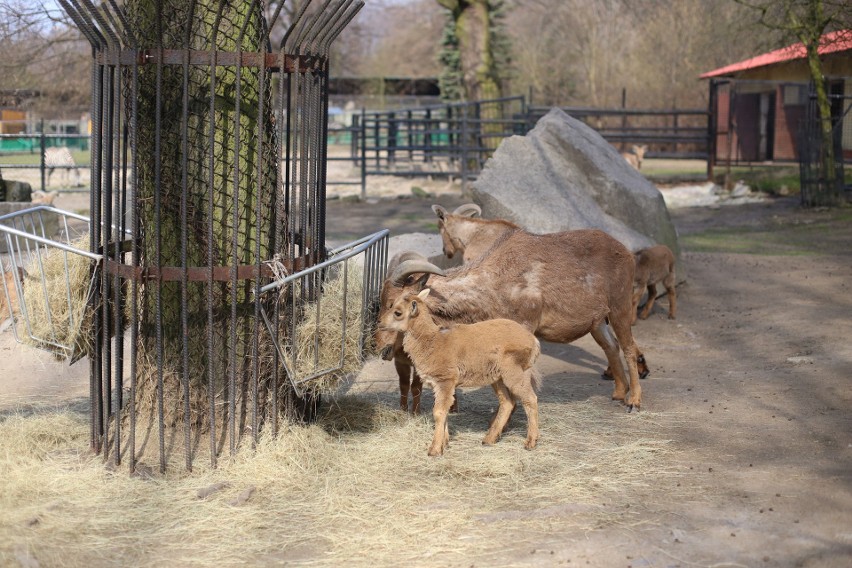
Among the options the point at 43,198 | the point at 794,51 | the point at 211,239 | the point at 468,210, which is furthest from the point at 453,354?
the point at 794,51

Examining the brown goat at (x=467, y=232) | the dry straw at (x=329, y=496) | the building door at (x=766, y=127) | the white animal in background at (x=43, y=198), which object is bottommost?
the dry straw at (x=329, y=496)

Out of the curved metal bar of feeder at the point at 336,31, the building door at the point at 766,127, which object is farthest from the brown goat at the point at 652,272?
the building door at the point at 766,127

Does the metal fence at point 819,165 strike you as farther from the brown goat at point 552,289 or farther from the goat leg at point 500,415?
the goat leg at point 500,415

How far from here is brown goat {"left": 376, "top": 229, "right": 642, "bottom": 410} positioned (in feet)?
21.8

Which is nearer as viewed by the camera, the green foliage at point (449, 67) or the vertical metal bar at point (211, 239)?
the vertical metal bar at point (211, 239)

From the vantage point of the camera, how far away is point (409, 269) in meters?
6.04

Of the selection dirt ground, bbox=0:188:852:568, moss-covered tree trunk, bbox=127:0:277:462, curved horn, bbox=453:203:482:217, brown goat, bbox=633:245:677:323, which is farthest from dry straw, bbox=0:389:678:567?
brown goat, bbox=633:245:677:323

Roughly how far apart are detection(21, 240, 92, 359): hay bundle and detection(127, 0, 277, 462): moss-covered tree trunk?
34 cm

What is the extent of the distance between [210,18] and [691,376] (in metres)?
4.68

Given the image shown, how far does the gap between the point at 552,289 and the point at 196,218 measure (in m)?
2.55

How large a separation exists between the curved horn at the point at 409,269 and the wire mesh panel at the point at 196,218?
0.59 meters

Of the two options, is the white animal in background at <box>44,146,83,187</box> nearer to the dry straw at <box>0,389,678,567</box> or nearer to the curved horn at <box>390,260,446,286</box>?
the curved horn at <box>390,260,446,286</box>

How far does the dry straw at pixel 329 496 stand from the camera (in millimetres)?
4555

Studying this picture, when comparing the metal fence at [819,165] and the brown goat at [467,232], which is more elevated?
the metal fence at [819,165]
